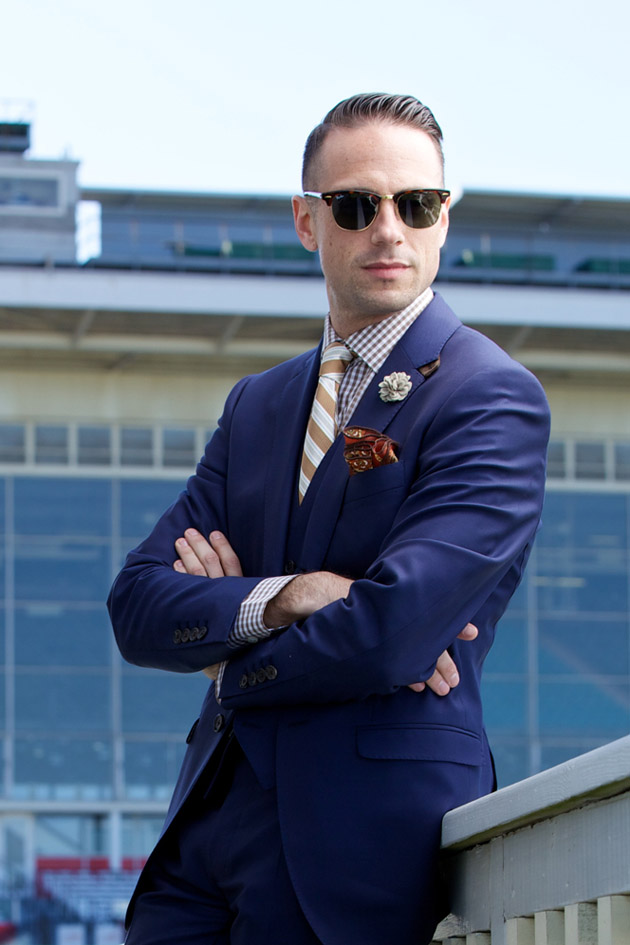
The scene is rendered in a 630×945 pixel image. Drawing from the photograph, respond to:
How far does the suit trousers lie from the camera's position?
7.47ft

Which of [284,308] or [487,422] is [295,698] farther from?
[284,308]

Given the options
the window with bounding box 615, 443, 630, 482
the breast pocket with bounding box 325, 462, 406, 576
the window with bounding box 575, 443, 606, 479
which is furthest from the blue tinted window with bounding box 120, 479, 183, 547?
the breast pocket with bounding box 325, 462, 406, 576

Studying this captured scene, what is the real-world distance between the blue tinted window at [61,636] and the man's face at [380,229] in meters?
18.9

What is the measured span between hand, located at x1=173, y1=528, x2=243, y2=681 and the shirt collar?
39 cm

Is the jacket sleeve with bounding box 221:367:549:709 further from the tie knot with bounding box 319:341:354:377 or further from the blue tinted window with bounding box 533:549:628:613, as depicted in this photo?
the blue tinted window with bounding box 533:549:628:613

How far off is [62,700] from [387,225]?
19.2 meters

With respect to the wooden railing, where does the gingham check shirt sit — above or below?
above

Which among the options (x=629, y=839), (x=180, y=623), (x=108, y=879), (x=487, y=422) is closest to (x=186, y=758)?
(x=180, y=623)

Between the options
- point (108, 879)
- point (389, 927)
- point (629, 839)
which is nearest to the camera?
point (629, 839)

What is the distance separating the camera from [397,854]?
2256 millimetres

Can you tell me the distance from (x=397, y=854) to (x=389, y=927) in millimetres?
100

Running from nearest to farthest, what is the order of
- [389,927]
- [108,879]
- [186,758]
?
[389,927]
[186,758]
[108,879]

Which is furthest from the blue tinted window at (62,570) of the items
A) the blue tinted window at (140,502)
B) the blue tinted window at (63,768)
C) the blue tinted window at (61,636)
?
the blue tinted window at (63,768)

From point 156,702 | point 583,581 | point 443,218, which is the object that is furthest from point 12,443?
point 443,218
